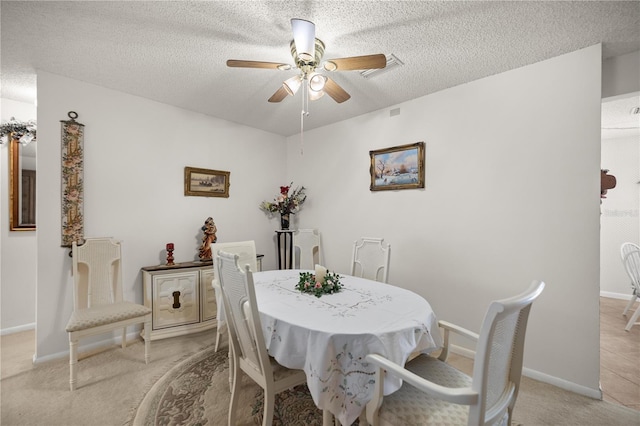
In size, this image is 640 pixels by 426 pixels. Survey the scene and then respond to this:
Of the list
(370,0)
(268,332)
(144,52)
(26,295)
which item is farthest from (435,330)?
(26,295)

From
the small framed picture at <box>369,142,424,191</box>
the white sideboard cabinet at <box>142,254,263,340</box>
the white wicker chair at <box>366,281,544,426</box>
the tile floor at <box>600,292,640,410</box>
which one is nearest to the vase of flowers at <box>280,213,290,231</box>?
the white sideboard cabinet at <box>142,254,263,340</box>

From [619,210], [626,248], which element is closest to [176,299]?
[626,248]

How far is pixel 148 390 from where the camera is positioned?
2119 mm

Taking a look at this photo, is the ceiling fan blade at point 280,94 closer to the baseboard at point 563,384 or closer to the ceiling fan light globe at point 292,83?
the ceiling fan light globe at point 292,83

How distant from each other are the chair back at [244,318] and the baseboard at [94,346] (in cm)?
195

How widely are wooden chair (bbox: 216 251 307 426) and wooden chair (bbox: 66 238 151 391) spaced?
4.26 ft

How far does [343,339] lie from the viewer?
1.34 metres

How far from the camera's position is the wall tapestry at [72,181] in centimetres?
266

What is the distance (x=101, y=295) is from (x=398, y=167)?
3.28 meters

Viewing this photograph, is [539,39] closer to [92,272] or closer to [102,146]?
[102,146]

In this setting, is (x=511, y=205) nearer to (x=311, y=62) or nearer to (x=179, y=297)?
(x=311, y=62)

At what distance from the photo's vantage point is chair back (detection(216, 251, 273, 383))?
4.69 feet

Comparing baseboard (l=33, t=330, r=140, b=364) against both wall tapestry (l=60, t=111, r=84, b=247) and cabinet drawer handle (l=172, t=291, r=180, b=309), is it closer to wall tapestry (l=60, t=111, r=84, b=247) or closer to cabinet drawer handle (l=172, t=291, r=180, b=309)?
cabinet drawer handle (l=172, t=291, r=180, b=309)

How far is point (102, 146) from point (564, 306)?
4.43m
